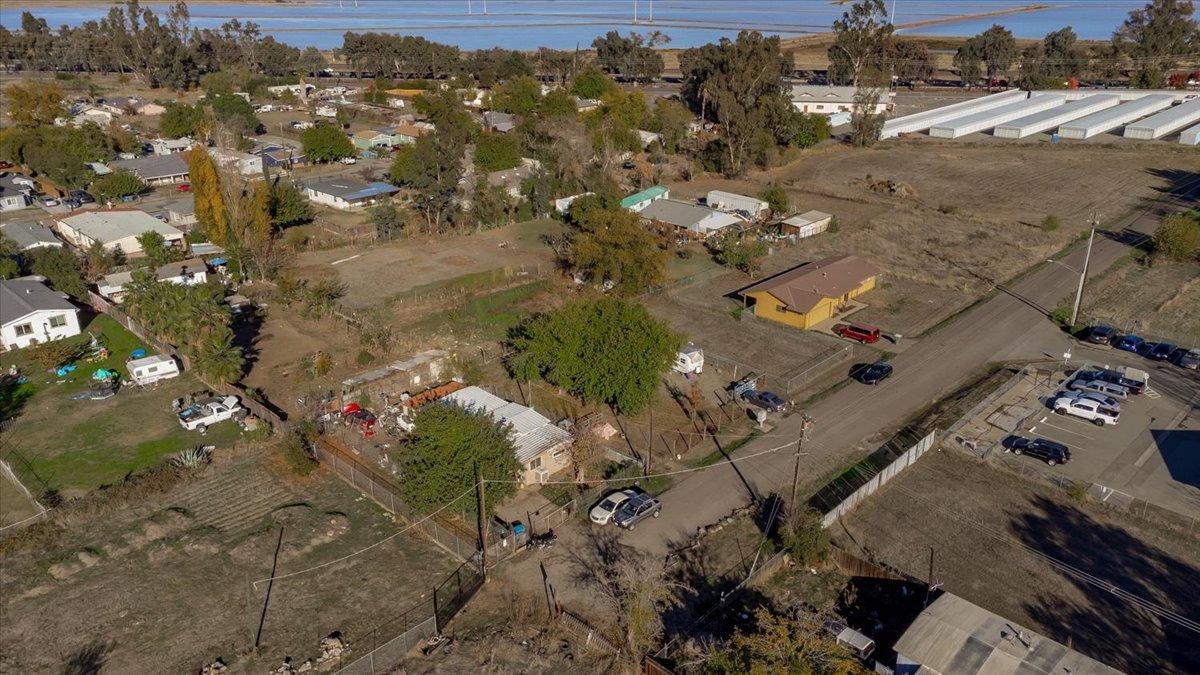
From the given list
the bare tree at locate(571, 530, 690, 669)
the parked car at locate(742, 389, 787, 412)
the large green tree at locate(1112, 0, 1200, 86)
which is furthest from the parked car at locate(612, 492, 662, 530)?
the large green tree at locate(1112, 0, 1200, 86)

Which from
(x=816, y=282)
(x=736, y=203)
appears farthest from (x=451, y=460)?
(x=736, y=203)

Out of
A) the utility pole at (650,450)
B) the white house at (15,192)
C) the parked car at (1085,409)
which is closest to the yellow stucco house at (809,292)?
the parked car at (1085,409)

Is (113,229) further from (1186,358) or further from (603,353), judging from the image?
(1186,358)

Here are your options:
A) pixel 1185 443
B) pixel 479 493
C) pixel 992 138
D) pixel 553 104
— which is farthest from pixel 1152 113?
pixel 479 493

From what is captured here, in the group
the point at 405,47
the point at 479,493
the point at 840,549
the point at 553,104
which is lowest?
the point at 840,549

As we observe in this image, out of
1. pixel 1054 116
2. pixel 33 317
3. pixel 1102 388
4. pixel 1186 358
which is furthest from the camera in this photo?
pixel 1054 116

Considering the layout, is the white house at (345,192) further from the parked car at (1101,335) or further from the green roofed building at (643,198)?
the parked car at (1101,335)

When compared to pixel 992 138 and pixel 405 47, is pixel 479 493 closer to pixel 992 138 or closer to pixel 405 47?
pixel 992 138
